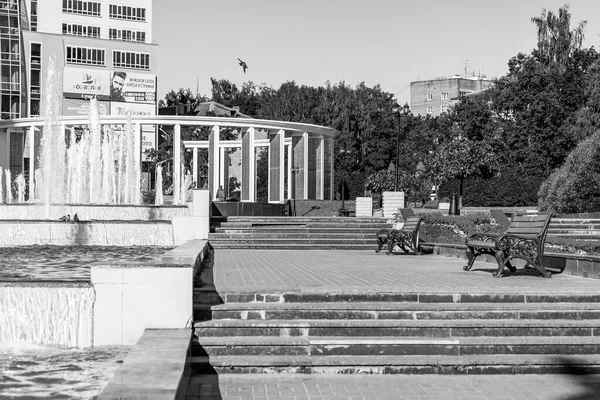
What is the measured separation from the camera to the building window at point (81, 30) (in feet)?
259

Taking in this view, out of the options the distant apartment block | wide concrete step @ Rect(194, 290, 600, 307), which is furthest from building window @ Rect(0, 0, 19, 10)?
wide concrete step @ Rect(194, 290, 600, 307)

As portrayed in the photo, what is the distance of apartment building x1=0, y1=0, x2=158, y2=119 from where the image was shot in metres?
72.2

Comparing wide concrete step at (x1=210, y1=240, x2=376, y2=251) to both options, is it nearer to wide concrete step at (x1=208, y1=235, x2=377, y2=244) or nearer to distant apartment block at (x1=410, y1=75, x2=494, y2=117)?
wide concrete step at (x1=208, y1=235, x2=377, y2=244)

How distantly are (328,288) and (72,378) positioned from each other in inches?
126

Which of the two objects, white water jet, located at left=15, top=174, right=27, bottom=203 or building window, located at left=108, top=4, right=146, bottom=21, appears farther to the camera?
building window, located at left=108, top=4, right=146, bottom=21

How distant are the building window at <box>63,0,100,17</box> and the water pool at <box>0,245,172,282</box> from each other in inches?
2550

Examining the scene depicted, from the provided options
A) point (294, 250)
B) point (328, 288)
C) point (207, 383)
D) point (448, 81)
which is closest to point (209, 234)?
point (294, 250)

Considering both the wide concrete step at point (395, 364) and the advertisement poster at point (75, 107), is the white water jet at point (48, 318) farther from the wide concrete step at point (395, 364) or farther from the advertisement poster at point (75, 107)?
the advertisement poster at point (75, 107)

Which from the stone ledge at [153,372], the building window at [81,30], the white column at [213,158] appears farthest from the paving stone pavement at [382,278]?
the building window at [81,30]

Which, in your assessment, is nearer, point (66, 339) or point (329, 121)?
point (66, 339)

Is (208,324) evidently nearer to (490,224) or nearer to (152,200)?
(490,224)

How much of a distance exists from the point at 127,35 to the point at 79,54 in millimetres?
6872

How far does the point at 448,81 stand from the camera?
11319 cm

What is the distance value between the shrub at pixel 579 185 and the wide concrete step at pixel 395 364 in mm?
27585
